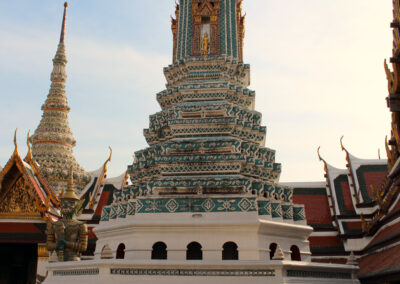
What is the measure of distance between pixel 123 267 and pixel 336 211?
983cm

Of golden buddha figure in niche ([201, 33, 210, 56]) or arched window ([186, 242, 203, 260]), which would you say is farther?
golden buddha figure in niche ([201, 33, 210, 56])

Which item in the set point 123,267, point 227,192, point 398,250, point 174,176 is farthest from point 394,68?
point 123,267

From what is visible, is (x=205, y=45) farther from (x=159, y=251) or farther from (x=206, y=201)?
(x=159, y=251)

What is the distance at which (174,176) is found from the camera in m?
12.2

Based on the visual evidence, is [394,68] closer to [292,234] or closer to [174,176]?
[292,234]

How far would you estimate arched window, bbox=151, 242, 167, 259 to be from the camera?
11098 millimetres

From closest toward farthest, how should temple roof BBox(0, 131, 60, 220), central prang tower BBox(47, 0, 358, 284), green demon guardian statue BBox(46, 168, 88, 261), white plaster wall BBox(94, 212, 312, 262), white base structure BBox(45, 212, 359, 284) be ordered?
white base structure BBox(45, 212, 359, 284)
central prang tower BBox(47, 0, 358, 284)
white plaster wall BBox(94, 212, 312, 262)
green demon guardian statue BBox(46, 168, 88, 261)
temple roof BBox(0, 131, 60, 220)

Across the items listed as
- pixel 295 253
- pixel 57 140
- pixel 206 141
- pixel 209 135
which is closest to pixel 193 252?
pixel 295 253

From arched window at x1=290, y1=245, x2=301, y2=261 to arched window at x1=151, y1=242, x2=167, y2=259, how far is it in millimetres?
3159

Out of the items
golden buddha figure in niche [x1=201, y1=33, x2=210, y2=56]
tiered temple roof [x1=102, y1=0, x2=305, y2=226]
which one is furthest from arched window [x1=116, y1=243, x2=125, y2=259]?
golden buddha figure in niche [x1=201, y1=33, x2=210, y2=56]

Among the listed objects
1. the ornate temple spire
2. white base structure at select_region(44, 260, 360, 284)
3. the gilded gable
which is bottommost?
white base structure at select_region(44, 260, 360, 284)

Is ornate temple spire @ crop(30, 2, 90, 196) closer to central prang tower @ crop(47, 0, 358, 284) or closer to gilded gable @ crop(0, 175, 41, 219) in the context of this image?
gilded gable @ crop(0, 175, 41, 219)

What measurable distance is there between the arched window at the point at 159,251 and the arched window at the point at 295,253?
3159 millimetres

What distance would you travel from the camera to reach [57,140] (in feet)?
74.4
